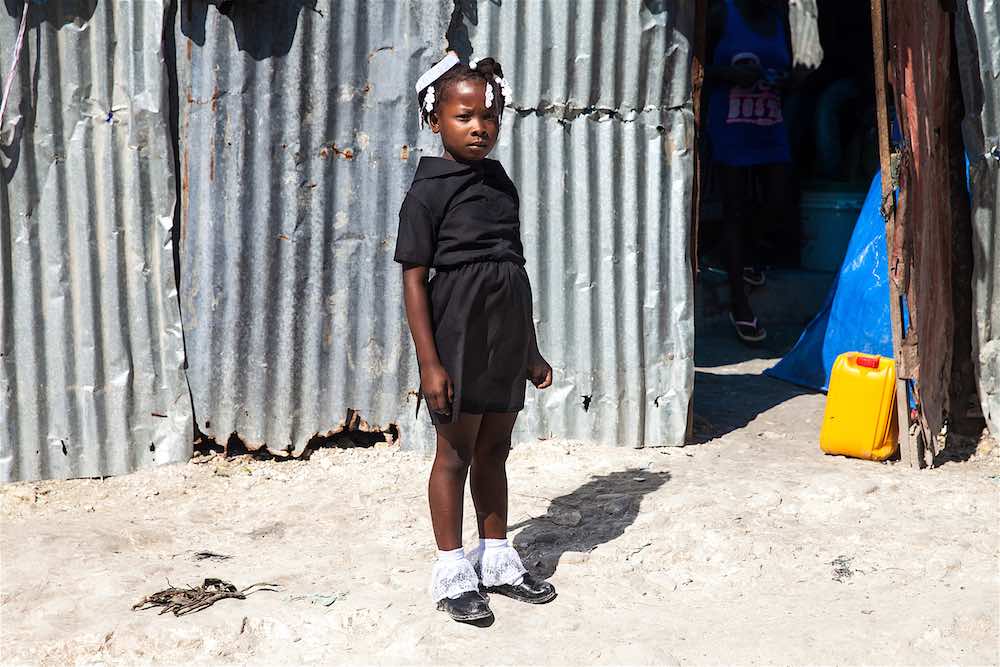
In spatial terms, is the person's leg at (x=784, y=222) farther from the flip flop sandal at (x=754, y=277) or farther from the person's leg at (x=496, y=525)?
the person's leg at (x=496, y=525)

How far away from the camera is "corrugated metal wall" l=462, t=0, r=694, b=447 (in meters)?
4.80

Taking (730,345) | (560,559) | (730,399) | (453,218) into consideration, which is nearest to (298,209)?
(453,218)

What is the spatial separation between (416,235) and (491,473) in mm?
823

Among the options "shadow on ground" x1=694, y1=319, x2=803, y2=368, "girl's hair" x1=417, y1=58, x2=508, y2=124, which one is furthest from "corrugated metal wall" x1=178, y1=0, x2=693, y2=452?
"shadow on ground" x1=694, y1=319, x2=803, y2=368

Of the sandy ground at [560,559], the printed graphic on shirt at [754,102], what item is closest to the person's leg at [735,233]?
the printed graphic on shirt at [754,102]

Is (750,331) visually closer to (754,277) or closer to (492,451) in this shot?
(754,277)

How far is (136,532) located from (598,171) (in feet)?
7.90

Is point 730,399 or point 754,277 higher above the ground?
point 754,277

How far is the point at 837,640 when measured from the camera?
10.7 feet

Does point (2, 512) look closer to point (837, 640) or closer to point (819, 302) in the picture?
point (837, 640)

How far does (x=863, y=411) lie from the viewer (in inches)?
192

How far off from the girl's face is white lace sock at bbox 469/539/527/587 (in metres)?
1.23

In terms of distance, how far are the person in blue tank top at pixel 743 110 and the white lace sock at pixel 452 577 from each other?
403 centimetres

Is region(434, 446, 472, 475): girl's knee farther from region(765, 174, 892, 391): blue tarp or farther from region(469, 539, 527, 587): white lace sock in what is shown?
region(765, 174, 892, 391): blue tarp
